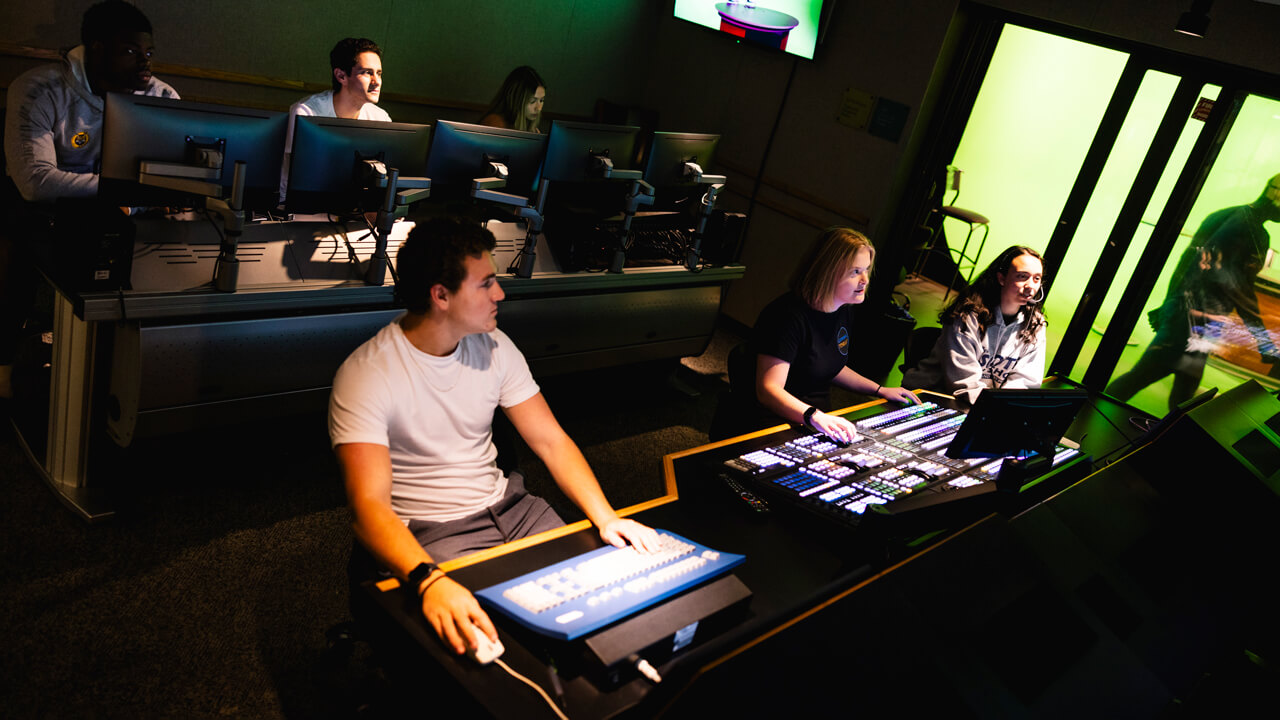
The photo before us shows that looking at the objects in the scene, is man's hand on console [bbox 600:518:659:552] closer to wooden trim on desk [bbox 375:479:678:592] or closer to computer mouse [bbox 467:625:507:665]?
wooden trim on desk [bbox 375:479:678:592]

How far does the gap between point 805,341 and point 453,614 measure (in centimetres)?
162

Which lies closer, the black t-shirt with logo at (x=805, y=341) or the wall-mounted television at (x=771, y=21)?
the black t-shirt with logo at (x=805, y=341)

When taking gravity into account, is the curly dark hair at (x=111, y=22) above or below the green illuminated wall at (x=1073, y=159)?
below

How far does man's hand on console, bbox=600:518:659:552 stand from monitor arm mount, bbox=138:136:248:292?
4.93ft

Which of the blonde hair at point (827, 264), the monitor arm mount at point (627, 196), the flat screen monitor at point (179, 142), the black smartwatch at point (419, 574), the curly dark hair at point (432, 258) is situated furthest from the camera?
the monitor arm mount at point (627, 196)

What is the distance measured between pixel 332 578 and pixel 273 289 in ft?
3.04

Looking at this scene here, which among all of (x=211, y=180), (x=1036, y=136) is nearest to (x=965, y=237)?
(x=1036, y=136)

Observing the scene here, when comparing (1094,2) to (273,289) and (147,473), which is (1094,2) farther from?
(147,473)

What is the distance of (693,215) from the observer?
3855 millimetres

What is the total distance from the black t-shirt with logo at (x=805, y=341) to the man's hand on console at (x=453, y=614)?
145 cm

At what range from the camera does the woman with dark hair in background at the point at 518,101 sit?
403 centimetres

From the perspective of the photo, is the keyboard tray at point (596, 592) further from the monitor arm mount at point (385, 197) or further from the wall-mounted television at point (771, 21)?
the wall-mounted television at point (771, 21)

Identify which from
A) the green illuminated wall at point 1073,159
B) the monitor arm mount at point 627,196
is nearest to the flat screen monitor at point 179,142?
the monitor arm mount at point 627,196

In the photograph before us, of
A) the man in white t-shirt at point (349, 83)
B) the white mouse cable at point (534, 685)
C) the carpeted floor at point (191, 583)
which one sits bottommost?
the carpeted floor at point (191, 583)
